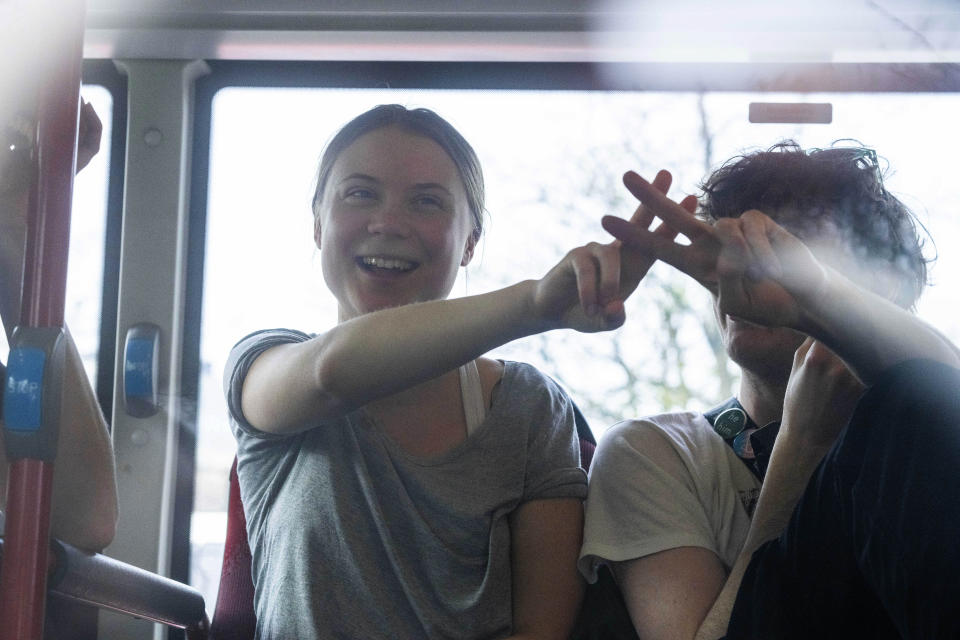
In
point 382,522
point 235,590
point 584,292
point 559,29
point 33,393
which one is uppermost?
point 559,29

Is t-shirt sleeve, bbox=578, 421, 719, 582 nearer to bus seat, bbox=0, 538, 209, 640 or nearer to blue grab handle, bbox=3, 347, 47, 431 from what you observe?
bus seat, bbox=0, 538, 209, 640

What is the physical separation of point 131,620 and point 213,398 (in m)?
0.38

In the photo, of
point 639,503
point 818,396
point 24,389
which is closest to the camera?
point 24,389

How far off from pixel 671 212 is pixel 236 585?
0.79m

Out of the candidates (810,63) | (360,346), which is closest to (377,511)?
(360,346)

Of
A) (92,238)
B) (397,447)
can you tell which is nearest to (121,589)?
(397,447)

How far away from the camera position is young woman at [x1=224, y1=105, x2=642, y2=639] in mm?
1054

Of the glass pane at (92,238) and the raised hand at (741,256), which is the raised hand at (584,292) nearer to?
the raised hand at (741,256)

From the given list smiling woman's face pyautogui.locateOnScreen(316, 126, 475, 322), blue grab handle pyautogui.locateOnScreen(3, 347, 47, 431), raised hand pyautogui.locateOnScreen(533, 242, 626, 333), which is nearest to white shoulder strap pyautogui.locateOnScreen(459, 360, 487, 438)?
smiling woman's face pyautogui.locateOnScreen(316, 126, 475, 322)

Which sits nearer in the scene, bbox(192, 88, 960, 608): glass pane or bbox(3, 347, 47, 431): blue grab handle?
bbox(3, 347, 47, 431): blue grab handle

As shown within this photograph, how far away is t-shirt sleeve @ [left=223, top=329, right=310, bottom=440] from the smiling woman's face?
0.13m

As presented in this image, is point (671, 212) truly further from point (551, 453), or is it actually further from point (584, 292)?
point (551, 453)

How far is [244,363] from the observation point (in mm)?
1132

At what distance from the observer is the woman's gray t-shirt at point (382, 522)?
3.69 ft
